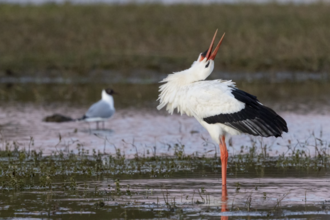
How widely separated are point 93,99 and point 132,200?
11.7 m

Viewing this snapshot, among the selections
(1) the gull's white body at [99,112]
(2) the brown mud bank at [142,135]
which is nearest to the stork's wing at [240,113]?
(2) the brown mud bank at [142,135]

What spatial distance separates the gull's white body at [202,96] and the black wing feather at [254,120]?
0.21 ft

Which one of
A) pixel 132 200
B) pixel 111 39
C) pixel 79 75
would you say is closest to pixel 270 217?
pixel 132 200

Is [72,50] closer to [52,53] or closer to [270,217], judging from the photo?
[52,53]

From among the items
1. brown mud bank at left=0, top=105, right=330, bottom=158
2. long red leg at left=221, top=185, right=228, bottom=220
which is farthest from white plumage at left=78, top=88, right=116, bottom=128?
long red leg at left=221, top=185, right=228, bottom=220

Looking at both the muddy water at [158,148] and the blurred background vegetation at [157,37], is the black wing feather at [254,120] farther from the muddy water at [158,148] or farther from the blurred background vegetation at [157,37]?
the blurred background vegetation at [157,37]

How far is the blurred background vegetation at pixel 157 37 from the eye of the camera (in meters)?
23.9

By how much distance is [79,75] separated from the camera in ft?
76.4

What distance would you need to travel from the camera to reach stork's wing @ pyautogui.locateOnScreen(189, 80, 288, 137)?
25.8ft

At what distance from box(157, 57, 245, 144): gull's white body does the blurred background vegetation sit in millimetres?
14562

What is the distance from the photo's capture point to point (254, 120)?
26.1 feet

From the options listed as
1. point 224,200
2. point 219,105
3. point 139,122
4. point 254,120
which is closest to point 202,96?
point 219,105

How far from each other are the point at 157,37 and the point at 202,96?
65.6 feet

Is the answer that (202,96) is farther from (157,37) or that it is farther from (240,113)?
(157,37)
